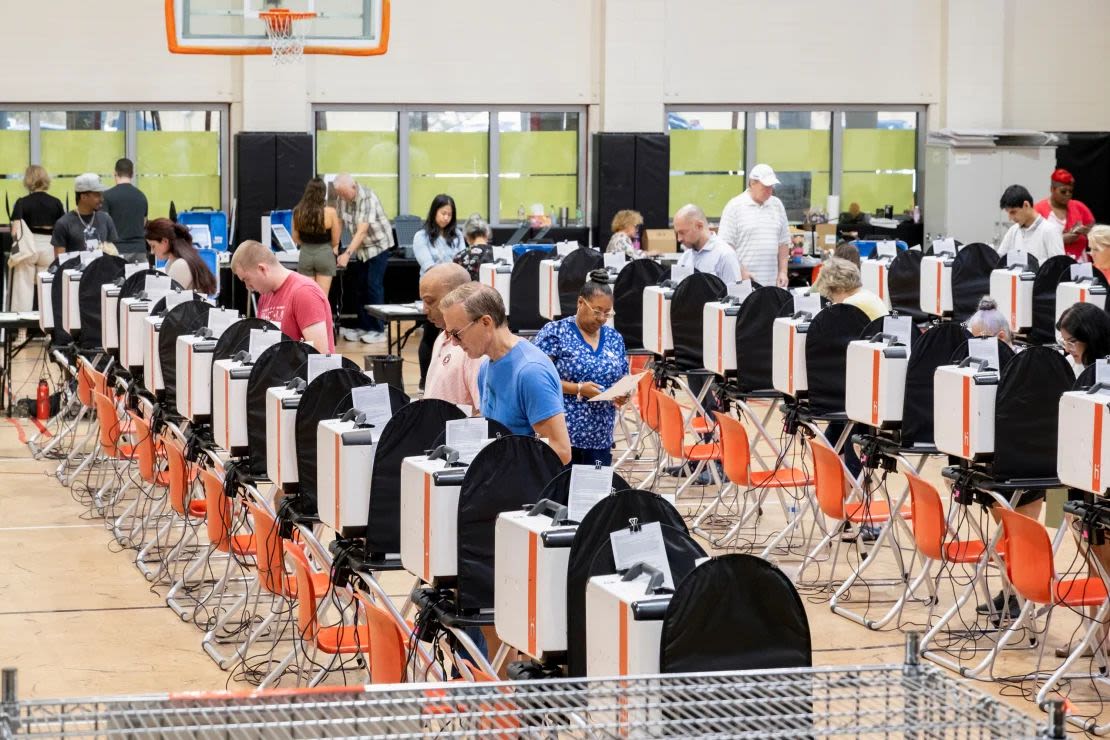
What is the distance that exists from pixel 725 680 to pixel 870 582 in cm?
538

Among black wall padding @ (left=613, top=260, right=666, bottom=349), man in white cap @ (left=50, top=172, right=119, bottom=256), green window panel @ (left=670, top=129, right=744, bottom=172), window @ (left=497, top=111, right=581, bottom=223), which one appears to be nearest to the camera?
black wall padding @ (left=613, top=260, right=666, bottom=349)

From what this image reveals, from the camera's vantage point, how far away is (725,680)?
3.41 m

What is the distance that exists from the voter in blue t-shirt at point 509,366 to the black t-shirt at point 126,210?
33.5ft

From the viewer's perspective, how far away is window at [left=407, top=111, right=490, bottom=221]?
18.8m

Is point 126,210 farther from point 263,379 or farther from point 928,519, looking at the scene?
point 928,519

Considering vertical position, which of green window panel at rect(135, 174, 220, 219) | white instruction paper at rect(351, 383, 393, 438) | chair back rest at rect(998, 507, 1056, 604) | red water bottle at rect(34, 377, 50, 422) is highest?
green window panel at rect(135, 174, 220, 219)

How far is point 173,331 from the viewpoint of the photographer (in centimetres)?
868

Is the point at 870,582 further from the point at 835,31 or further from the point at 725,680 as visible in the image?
the point at 835,31

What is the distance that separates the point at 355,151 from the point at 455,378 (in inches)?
479

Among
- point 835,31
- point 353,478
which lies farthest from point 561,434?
point 835,31

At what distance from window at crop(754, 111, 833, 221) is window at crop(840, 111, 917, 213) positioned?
0.28 metres

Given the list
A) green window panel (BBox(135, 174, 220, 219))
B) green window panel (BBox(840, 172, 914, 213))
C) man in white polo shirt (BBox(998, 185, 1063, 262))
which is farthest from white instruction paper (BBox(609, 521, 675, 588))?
green window panel (BBox(840, 172, 914, 213))

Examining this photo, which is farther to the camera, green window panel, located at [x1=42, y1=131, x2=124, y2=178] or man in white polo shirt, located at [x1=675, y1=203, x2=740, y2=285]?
green window panel, located at [x1=42, y1=131, x2=124, y2=178]

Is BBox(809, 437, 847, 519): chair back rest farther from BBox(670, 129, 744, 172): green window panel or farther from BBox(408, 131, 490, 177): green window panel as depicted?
BBox(670, 129, 744, 172): green window panel
